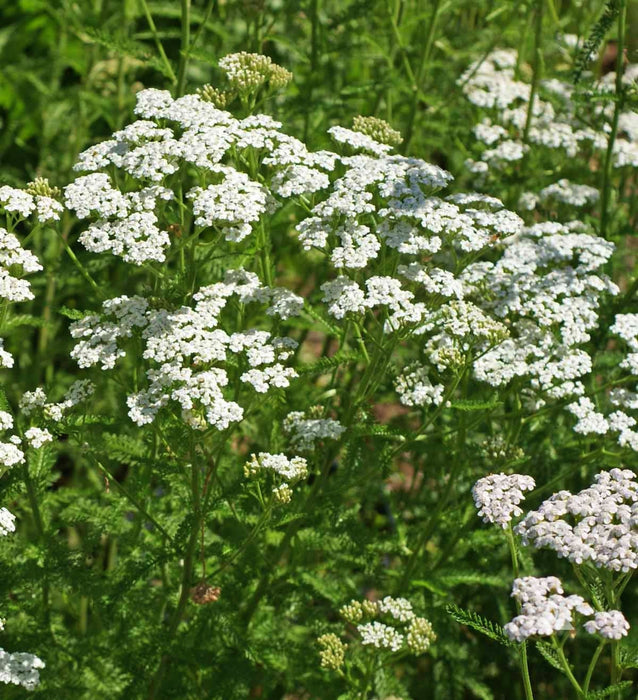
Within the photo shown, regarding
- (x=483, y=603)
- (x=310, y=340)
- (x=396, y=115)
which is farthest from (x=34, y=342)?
(x=483, y=603)

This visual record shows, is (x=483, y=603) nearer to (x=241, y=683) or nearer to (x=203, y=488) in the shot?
A: (x=241, y=683)

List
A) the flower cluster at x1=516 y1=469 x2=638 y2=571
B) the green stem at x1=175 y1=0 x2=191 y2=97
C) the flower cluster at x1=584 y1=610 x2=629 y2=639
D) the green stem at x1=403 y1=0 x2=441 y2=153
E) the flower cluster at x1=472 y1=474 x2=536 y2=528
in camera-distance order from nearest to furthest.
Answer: the flower cluster at x1=584 y1=610 x2=629 y2=639 → the flower cluster at x1=516 y1=469 x2=638 y2=571 → the flower cluster at x1=472 y1=474 x2=536 y2=528 → the green stem at x1=175 y1=0 x2=191 y2=97 → the green stem at x1=403 y1=0 x2=441 y2=153

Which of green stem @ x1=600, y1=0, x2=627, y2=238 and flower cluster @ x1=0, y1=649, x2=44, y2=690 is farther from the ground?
green stem @ x1=600, y1=0, x2=627, y2=238

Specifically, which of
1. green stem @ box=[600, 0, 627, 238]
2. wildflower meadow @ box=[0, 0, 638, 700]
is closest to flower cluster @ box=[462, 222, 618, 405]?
wildflower meadow @ box=[0, 0, 638, 700]

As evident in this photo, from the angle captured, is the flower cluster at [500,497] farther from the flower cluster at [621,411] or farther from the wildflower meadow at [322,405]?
the flower cluster at [621,411]

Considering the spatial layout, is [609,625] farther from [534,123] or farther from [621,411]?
[534,123]

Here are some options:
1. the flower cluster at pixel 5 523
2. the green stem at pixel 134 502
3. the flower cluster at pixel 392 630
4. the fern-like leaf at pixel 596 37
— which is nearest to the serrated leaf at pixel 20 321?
the green stem at pixel 134 502

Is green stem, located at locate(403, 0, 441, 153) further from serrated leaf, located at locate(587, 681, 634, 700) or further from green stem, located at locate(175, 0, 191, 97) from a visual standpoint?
serrated leaf, located at locate(587, 681, 634, 700)
